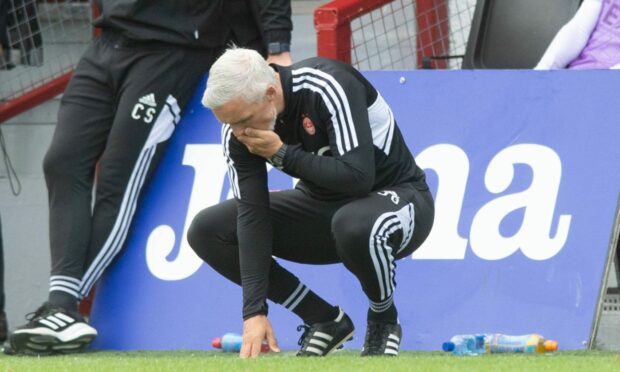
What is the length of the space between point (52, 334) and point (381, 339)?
58.7 inches

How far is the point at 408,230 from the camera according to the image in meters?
5.19

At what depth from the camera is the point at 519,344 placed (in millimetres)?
5672

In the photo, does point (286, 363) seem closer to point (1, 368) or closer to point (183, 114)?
point (1, 368)

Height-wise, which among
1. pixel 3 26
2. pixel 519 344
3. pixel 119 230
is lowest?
pixel 519 344

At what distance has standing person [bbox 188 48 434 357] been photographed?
4.97 meters

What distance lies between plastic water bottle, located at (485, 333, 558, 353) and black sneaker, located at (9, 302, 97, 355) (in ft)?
Result: 5.27

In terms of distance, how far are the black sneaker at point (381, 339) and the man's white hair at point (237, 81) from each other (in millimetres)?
931

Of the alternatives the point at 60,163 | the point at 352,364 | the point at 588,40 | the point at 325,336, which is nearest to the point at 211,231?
the point at 325,336

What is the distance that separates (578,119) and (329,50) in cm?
135

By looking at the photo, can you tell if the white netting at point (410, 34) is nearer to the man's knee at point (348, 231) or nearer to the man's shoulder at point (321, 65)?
the man's shoulder at point (321, 65)

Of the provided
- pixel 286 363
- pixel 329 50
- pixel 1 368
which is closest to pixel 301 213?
pixel 286 363

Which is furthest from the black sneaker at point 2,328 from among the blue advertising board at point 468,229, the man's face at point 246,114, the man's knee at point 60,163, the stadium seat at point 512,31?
the stadium seat at point 512,31

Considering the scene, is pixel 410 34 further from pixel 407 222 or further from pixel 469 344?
pixel 407 222

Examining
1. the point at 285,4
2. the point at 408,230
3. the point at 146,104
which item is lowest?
the point at 408,230
